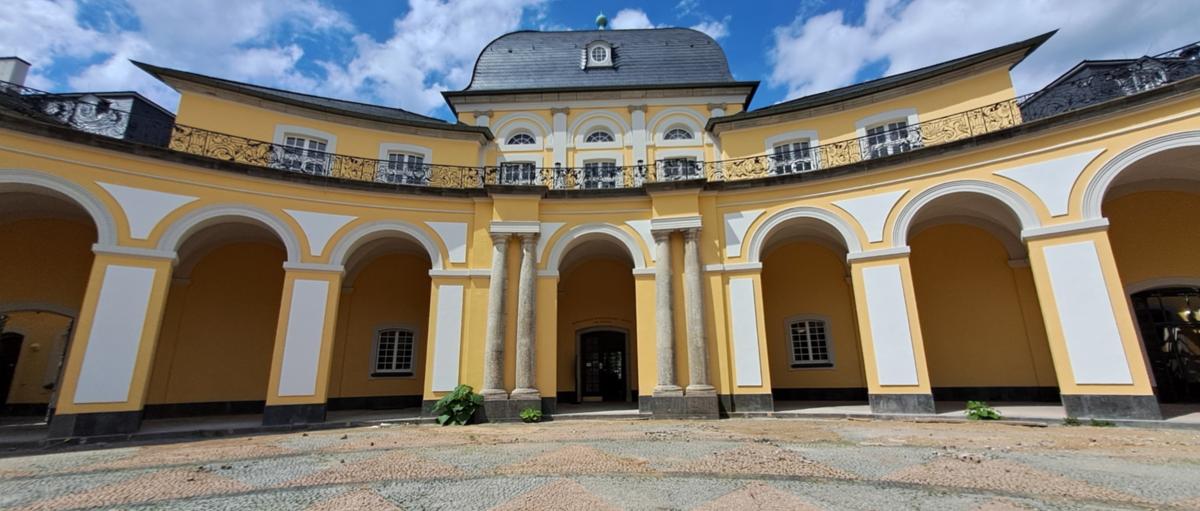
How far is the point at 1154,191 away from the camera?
12180mm

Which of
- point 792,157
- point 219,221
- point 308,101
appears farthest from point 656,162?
point 308,101

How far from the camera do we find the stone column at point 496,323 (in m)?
11.8

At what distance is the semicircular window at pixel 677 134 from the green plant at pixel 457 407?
34.9ft

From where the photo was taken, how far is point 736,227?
12.8 meters

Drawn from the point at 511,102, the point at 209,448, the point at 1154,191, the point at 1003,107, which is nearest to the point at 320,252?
the point at 209,448

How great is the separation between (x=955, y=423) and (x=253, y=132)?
18.8 meters

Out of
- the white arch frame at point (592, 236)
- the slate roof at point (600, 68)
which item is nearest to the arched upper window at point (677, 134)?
the slate roof at point (600, 68)

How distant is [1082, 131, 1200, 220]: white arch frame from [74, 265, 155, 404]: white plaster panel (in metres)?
19.1

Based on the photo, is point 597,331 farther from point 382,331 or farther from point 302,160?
point 302,160

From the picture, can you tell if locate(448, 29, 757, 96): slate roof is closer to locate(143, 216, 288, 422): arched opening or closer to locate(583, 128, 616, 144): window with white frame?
locate(583, 128, 616, 144): window with white frame

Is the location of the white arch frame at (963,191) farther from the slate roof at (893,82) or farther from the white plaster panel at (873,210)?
the slate roof at (893,82)

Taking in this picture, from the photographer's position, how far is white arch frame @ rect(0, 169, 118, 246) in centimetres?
938

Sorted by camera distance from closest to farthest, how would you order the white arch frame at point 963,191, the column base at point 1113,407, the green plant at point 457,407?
the column base at point 1113,407, the white arch frame at point 963,191, the green plant at point 457,407

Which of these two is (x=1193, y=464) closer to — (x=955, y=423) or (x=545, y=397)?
(x=955, y=423)
